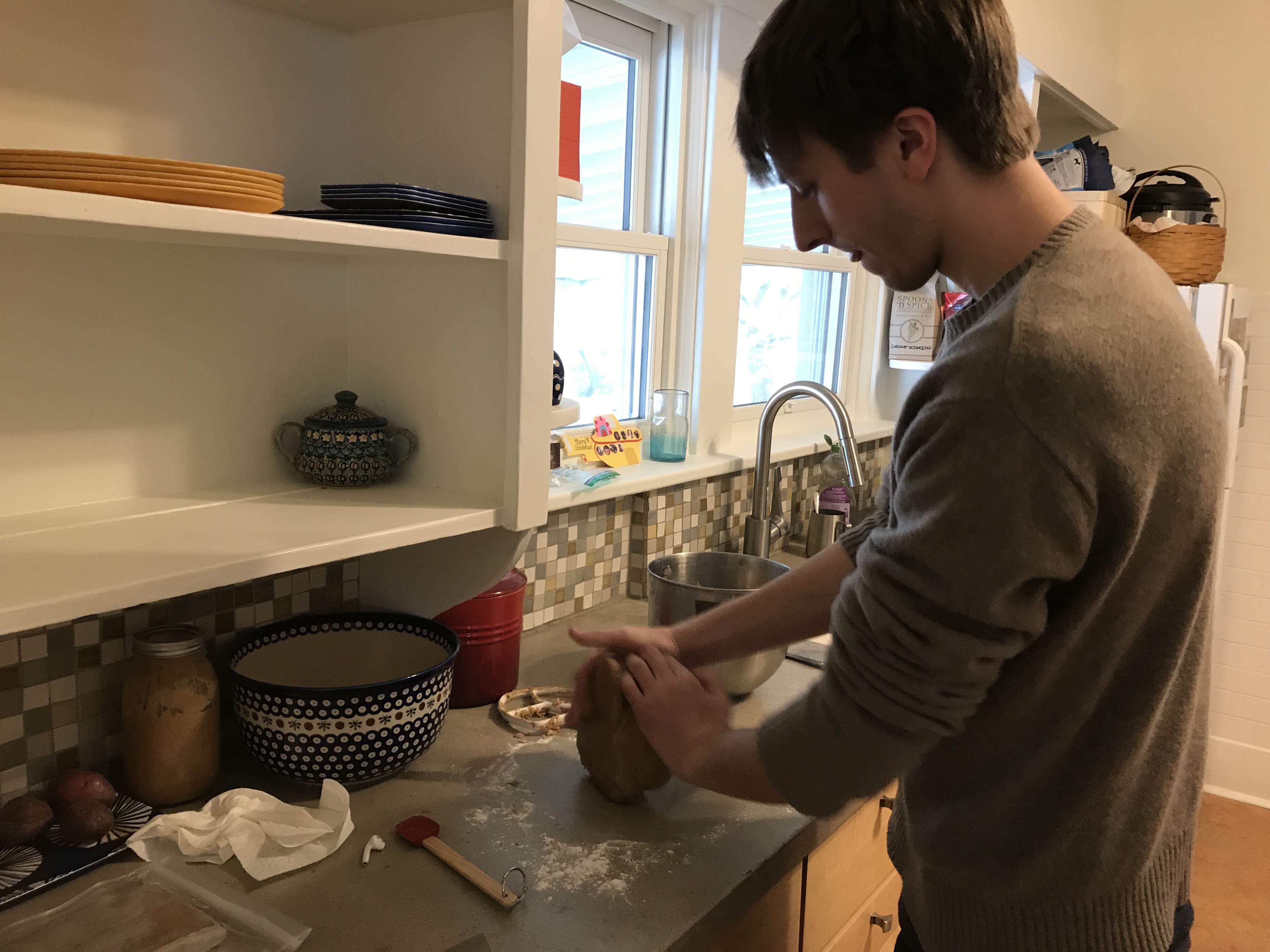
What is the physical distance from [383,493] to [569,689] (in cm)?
41

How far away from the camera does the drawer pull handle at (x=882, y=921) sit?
1.44m

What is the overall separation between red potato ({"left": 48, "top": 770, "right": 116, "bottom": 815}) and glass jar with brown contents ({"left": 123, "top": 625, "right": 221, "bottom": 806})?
4 cm

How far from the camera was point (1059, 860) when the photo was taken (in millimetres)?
822

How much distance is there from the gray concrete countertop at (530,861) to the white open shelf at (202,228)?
0.62 metres

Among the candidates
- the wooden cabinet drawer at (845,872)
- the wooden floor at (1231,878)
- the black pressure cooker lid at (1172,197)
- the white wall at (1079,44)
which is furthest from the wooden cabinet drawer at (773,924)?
the black pressure cooker lid at (1172,197)

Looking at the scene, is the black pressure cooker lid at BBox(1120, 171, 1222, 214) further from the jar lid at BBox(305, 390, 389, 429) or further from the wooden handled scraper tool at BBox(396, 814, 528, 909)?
the wooden handled scraper tool at BBox(396, 814, 528, 909)

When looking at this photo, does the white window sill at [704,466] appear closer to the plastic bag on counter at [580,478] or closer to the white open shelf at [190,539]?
the plastic bag on counter at [580,478]

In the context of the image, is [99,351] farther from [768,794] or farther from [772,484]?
[772,484]

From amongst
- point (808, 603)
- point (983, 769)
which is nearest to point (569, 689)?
point (808, 603)

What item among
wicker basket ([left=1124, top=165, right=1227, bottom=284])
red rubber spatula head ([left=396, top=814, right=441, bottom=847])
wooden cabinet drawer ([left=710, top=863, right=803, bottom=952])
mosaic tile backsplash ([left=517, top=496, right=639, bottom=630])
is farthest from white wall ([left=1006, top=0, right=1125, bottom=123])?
red rubber spatula head ([left=396, top=814, right=441, bottom=847])

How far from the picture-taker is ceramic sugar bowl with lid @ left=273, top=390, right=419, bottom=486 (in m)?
1.22

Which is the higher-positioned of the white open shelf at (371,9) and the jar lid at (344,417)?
the white open shelf at (371,9)

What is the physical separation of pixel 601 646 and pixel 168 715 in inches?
19.4

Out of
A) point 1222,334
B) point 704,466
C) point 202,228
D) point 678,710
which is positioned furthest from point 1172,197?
point 202,228
